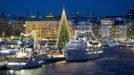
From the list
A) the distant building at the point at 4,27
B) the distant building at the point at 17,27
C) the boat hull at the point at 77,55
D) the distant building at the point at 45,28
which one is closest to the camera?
the boat hull at the point at 77,55

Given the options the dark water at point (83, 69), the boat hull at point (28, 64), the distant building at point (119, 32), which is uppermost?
the distant building at point (119, 32)

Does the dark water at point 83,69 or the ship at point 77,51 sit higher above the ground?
the ship at point 77,51

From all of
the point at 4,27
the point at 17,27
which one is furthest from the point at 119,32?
the point at 4,27

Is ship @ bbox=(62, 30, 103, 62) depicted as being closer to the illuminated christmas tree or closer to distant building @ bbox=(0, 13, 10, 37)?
the illuminated christmas tree

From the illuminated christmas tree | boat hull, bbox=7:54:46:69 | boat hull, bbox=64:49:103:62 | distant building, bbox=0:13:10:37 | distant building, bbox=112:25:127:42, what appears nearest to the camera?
boat hull, bbox=7:54:46:69

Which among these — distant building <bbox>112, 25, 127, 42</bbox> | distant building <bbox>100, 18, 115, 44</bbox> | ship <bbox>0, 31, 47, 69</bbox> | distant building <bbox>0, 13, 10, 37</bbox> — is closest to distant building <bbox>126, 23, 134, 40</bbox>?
distant building <bbox>112, 25, 127, 42</bbox>

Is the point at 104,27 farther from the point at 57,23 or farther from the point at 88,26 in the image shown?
the point at 57,23

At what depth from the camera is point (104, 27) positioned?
77.0 m

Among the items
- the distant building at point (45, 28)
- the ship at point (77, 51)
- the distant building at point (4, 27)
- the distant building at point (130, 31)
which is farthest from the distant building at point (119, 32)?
the ship at point (77, 51)

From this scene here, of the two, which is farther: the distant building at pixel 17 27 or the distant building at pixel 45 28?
the distant building at pixel 17 27

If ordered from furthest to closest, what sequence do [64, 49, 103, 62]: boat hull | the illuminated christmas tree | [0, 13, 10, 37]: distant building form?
[0, 13, 10, 37]: distant building → the illuminated christmas tree → [64, 49, 103, 62]: boat hull

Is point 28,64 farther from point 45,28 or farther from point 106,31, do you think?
point 106,31

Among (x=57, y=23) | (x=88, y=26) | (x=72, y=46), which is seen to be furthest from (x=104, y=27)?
(x=72, y=46)

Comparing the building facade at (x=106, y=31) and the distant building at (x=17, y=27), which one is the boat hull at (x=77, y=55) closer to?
the building facade at (x=106, y=31)
